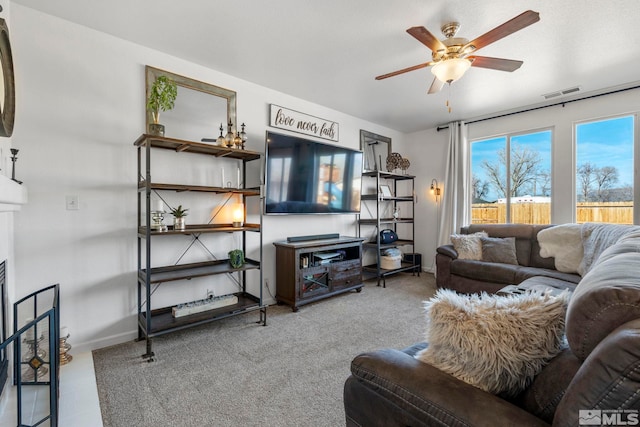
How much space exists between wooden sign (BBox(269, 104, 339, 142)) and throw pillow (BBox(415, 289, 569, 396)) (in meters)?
3.03

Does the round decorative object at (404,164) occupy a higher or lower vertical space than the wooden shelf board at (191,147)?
higher

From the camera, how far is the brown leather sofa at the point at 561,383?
1.95 feet

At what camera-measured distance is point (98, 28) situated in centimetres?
230

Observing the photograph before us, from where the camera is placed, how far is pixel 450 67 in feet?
7.26

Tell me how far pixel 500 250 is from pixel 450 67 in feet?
7.77

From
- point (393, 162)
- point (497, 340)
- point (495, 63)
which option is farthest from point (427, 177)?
point (497, 340)

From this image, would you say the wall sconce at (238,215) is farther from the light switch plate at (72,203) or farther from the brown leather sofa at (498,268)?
the brown leather sofa at (498,268)

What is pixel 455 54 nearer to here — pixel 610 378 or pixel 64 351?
pixel 610 378

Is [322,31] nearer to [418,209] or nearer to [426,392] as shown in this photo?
[426,392]

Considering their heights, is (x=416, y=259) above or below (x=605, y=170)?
below

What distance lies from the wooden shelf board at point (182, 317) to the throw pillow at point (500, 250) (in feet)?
9.19

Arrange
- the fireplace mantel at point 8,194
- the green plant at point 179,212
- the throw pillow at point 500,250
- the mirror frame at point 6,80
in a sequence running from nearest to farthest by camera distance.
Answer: the fireplace mantel at point 8,194 < the mirror frame at point 6,80 < the green plant at point 179,212 < the throw pillow at point 500,250

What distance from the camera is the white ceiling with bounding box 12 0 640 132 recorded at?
2.06 metres

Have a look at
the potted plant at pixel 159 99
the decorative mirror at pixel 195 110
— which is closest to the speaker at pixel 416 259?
the decorative mirror at pixel 195 110
